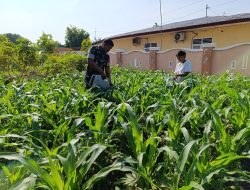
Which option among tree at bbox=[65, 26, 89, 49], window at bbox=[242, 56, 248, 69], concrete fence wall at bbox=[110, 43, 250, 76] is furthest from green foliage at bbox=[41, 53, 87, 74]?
tree at bbox=[65, 26, 89, 49]

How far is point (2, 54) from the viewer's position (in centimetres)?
945

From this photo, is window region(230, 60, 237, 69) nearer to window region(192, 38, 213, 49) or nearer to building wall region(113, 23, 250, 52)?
building wall region(113, 23, 250, 52)

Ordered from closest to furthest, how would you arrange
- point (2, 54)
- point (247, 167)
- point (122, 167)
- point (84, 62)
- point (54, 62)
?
1. point (122, 167)
2. point (247, 167)
3. point (2, 54)
4. point (54, 62)
5. point (84, 62)

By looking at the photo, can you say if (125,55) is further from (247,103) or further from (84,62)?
(247,103)

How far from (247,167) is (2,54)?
363 inches

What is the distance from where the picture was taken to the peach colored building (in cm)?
958

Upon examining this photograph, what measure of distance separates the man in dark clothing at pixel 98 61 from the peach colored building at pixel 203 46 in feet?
19.4

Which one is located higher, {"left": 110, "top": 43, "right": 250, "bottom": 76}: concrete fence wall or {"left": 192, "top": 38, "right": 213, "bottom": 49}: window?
{"left": 192, "top": 38, "right": 213, "bottom": 49}: window

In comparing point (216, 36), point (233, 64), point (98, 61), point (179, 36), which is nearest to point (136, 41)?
point (179, 36)

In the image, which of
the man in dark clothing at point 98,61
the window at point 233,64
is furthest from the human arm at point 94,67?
the window at point 233,64

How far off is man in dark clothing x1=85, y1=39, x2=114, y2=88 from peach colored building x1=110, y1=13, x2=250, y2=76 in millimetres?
5925

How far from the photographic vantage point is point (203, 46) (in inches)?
405

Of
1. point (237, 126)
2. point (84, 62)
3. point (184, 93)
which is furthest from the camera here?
point (84, 62)

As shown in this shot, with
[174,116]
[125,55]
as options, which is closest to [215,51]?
[125,55]
